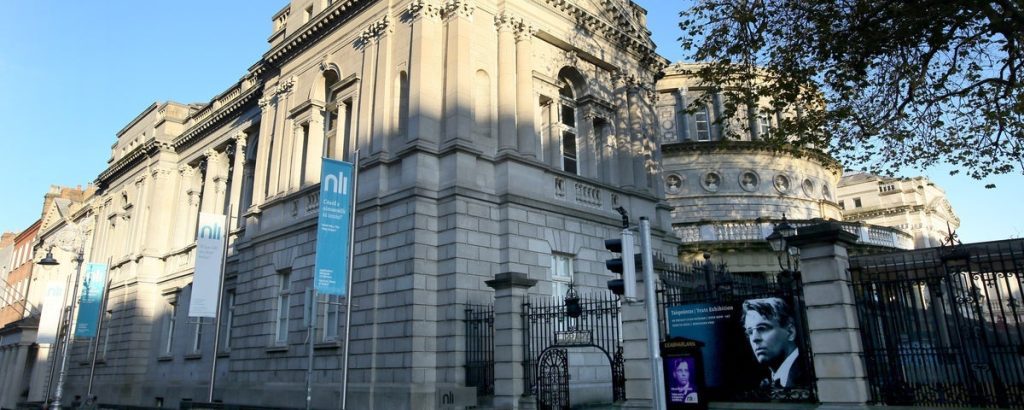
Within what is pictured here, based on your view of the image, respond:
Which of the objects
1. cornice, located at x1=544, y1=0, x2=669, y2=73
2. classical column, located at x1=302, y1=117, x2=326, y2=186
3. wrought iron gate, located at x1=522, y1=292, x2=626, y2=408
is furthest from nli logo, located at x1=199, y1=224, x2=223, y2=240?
cornice, located at x1=544, y1=0, x2=669, y2=73

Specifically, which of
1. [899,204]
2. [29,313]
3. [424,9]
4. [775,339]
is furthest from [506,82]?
[899,204]

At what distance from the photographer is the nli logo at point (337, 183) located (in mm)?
15031

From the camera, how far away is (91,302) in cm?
2839

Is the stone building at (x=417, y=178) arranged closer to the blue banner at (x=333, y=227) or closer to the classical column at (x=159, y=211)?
the blue banner at (x=333, y=227)

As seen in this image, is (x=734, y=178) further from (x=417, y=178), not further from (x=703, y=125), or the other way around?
(x=417, y=178)

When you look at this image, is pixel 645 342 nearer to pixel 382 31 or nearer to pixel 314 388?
pixel 314 388

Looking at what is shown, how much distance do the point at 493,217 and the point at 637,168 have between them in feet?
25.0

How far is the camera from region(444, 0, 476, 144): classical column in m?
19.2

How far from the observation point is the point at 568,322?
17.7 meters

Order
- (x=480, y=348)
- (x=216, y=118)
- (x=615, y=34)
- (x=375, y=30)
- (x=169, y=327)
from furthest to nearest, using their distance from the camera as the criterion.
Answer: (x=216, y=118) < (x=169, y=327) < (x=615, y=34) < (x=375, y=30) < (x=480, y=348)

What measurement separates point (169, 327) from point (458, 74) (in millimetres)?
20680

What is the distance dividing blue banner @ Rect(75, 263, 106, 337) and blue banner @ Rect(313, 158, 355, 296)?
60.4 feet

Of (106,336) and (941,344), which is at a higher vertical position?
(106,336)

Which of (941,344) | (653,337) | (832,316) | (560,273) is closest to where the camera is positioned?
(653,337)
